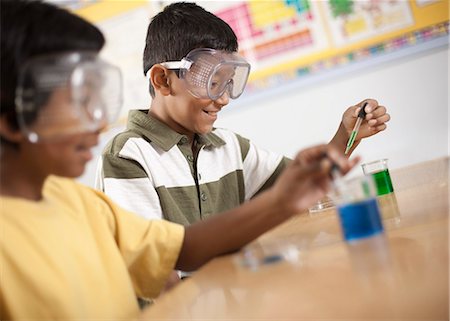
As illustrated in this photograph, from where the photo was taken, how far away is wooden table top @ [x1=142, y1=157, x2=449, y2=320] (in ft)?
2.02

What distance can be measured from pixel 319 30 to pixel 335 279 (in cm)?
254

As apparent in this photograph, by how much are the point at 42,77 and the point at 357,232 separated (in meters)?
0.56

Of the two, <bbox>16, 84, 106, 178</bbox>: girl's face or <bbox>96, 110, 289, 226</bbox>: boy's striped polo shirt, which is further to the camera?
<bbox>96, 110, 289, 226</bbox>: boy's striped polo shirt

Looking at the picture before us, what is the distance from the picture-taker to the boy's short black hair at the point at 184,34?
5.75ft

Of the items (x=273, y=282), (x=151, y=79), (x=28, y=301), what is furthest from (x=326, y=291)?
(x=151, y=79)

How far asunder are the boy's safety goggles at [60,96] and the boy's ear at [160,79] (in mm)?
809

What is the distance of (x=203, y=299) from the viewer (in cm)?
85

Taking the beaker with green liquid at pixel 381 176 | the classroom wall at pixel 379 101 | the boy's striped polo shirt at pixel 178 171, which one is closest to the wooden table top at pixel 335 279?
the beaker with green liquid at pixel 381 176

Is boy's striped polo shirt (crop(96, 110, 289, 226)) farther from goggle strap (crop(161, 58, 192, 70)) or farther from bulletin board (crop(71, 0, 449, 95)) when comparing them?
bulletin board (crop(71, 0, 449, 95))

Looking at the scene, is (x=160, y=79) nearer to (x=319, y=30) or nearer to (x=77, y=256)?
(x=77, y=256)

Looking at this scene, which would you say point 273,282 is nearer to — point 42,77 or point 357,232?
point 357,232

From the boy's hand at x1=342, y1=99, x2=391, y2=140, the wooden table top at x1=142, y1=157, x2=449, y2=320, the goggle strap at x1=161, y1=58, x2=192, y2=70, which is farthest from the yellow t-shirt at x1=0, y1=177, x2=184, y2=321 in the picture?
the boy's hand at x1=342, y1=99, x2=391, y2=140

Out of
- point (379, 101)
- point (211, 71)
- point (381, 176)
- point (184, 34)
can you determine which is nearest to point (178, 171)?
point (211, 71)

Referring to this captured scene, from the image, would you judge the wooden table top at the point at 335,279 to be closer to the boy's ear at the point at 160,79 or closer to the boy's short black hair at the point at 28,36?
the boy's short black hair at the point at 28,36
